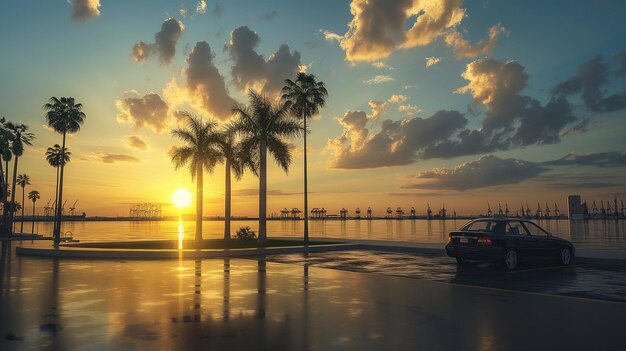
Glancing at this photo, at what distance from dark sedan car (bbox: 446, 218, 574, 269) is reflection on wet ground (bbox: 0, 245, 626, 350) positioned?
3.66m

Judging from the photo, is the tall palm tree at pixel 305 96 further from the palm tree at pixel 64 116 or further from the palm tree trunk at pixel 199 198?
the palm tree at pixel 64 116

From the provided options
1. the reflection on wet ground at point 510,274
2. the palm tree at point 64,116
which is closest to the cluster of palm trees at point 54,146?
the palm tree at point 64,116

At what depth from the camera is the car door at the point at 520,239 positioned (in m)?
16.4

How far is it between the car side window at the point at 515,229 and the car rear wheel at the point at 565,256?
1948 millimetres

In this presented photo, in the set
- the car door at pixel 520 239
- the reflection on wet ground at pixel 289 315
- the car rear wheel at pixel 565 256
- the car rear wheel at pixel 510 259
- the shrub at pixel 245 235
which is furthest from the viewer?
the shrub at pixel 245 235

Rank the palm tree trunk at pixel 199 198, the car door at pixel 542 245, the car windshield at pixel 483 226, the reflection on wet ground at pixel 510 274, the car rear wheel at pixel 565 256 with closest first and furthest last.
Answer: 1. the reflection on wet ground at pixel 510 274
2. the car windshield at pixel 483 226
3. the car door at pixel 542 245
4. the car rear wheel at pixel 565 256
5. the palm tree trunk at pixel 199 198

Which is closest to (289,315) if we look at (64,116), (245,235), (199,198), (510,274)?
(510,274)

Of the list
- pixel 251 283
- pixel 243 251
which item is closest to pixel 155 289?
pixel 251 283

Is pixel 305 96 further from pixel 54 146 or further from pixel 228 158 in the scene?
pixel 54 146

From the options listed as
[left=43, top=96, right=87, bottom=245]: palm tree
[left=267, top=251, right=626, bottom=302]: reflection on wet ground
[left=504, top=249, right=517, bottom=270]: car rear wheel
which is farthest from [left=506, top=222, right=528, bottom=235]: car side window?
[left=43, top=96, right=87, bottom=245]: palm tree

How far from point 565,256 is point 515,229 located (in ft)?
9.53

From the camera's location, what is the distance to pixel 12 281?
1384cm

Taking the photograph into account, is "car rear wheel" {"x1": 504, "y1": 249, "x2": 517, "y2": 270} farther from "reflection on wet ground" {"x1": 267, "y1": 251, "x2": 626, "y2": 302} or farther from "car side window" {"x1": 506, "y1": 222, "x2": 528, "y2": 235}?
"car side window" {"x1": 506, "y1": 222, "x2": 528, "y2": 235}

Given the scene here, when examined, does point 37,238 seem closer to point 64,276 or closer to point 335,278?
point 64,276
